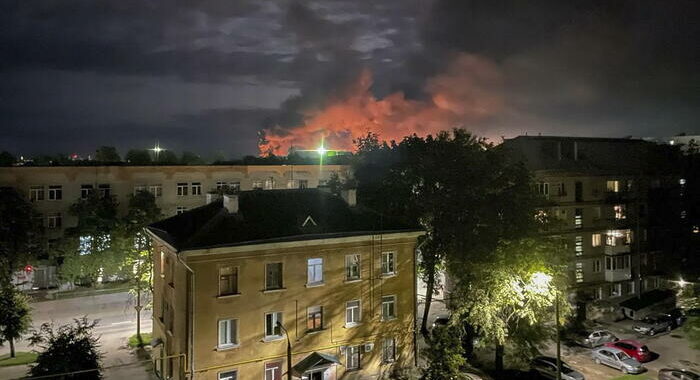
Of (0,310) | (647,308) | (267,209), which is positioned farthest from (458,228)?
(0,310)

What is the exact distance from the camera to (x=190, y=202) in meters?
57.7

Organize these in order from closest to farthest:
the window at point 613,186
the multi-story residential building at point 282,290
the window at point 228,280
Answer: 1. the multi-story residential building at point 282,290
2. the window at point 228,280
3. the window at point 613,186

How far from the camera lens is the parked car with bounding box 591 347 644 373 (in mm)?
31625

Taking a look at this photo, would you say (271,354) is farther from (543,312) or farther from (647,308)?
(647,308)

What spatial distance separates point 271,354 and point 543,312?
54.0 feet

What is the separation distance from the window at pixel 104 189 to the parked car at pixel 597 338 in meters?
46.3

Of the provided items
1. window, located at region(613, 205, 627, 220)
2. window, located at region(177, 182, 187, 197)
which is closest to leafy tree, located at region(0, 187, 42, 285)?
window, located at region(177, 182, 187, 197)

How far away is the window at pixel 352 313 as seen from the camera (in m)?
28.6

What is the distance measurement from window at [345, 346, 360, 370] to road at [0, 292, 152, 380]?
12.2 metres

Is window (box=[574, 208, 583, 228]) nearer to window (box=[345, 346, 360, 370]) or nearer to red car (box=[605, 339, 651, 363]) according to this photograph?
red car (box=[605, 339, 651, 363])

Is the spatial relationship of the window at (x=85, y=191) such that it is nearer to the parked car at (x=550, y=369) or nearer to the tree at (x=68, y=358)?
the tree at (x=68, y=358)

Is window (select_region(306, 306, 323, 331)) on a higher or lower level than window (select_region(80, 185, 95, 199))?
lower

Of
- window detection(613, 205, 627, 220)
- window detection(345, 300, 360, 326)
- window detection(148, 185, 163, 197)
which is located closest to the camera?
window detection(345, 300, 360, 326)

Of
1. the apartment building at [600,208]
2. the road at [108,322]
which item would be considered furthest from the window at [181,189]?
the apartment building at [600,208]
